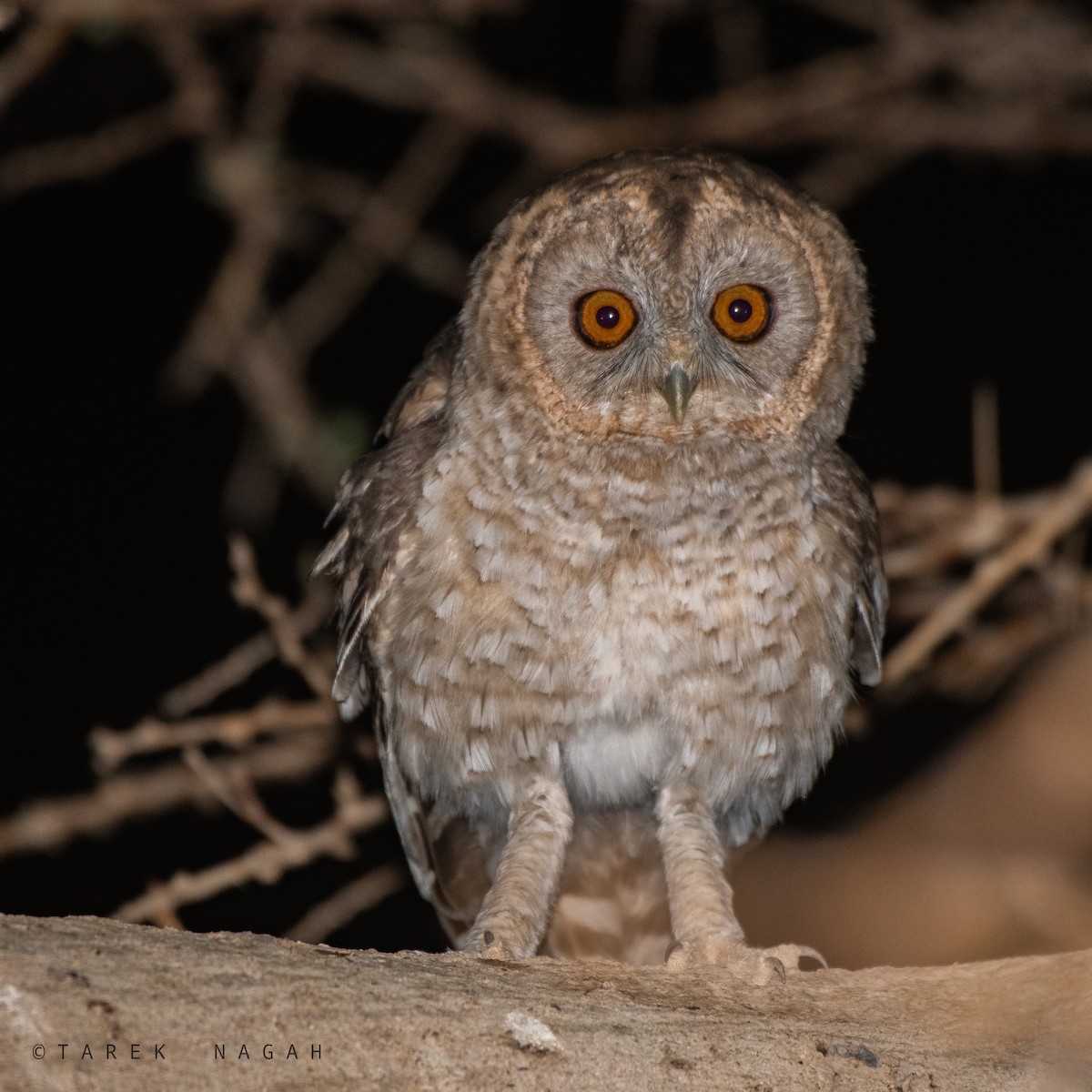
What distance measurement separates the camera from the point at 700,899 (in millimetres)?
2883

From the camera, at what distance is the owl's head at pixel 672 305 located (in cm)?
301

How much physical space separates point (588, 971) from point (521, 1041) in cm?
38

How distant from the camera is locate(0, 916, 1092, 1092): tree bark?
1.83 metres

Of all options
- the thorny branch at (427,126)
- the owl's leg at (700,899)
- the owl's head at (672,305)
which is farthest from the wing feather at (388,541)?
the thorny branch at (427,126)

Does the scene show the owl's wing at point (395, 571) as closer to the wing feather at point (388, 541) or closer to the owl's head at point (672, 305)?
the wing feather at point (388, 541)

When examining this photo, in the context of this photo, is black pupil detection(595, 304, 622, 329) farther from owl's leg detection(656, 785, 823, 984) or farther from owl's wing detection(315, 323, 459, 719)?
owl's leg detection(656, 785, 823, 984)

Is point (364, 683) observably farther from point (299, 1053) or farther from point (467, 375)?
point (299, 1053)

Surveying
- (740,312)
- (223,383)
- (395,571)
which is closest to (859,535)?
(740,312)

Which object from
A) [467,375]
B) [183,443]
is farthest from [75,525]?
[467,375]

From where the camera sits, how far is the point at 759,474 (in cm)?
305

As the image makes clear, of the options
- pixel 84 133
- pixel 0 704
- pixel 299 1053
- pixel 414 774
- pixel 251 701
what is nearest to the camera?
pixel 299 1053

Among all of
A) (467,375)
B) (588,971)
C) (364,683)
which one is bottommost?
(588,971)

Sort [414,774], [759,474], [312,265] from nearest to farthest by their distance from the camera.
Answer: [759,474], [414,774], [312,265]

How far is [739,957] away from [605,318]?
1282 millimetres
